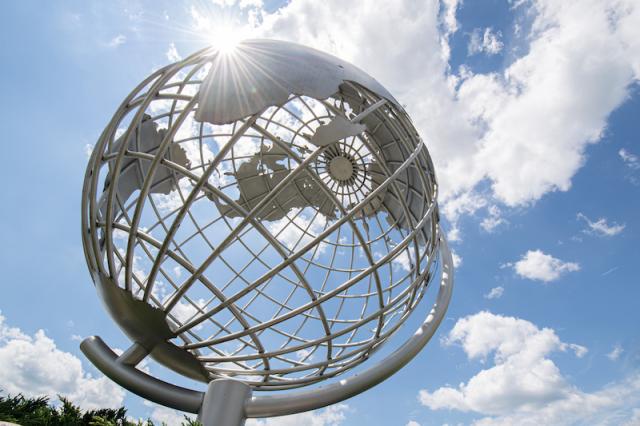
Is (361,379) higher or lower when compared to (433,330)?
lower

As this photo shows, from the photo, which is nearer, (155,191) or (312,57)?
(312,57)

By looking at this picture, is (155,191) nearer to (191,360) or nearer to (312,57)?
(191,360)

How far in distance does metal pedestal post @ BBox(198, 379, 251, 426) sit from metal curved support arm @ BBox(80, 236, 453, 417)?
0.38 ft

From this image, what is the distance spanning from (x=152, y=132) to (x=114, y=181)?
89.2 inches

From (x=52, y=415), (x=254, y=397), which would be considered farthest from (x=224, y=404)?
(x=52, y=415)

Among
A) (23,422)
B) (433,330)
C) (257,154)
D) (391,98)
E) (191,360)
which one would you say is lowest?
(23,422)

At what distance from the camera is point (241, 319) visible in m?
6.10

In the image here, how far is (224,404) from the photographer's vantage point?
6.04 metres

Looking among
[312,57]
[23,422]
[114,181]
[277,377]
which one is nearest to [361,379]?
[277,377]

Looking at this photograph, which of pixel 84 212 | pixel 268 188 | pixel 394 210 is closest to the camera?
pixel 84 212

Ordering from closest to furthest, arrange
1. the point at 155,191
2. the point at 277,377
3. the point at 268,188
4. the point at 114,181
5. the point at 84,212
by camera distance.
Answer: the point at 114,181, the point at 84,212, the point at 277,377, the point at 155,191, the point at 268,188

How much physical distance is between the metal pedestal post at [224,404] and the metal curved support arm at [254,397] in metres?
0.12

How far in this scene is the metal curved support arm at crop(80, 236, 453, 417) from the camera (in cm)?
612

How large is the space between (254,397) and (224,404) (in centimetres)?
48
